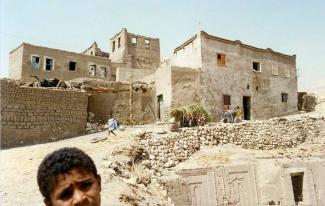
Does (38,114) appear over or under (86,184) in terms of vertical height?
over

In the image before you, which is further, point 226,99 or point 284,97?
point 284,97

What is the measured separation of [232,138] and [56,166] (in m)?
17.1

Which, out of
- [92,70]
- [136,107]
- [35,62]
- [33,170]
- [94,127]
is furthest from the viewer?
[92,70]

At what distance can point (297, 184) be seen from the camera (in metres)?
16.9

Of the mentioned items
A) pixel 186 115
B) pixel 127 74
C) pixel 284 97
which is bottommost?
pixel 186 115

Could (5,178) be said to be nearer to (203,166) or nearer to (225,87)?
(203,166)

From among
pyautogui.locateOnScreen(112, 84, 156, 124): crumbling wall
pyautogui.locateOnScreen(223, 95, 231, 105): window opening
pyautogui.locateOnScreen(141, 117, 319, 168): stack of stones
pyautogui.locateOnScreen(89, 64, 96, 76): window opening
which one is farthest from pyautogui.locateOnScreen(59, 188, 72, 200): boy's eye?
pyautogui.locateOnScreen(89, 64, 96, 76): window opening

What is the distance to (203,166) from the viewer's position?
14.9 meters

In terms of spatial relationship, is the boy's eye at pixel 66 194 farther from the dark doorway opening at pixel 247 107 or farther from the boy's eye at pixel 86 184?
the dark doorway opening at pixel 247 107

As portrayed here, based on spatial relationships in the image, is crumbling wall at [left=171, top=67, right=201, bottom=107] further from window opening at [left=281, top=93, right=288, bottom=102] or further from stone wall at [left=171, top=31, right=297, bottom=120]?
window opening at [left=281, top=93, right=288, bottom=102]

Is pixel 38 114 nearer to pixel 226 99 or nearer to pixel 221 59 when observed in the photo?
pixel 226 99

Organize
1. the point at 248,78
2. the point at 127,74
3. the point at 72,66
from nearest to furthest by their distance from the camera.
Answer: the point at 248,78
the point at 72,66
the point at 127,74

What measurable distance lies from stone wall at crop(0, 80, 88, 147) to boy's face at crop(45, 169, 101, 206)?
539 inches

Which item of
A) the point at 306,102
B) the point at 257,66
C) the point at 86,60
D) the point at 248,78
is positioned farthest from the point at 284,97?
the point at 86,60
